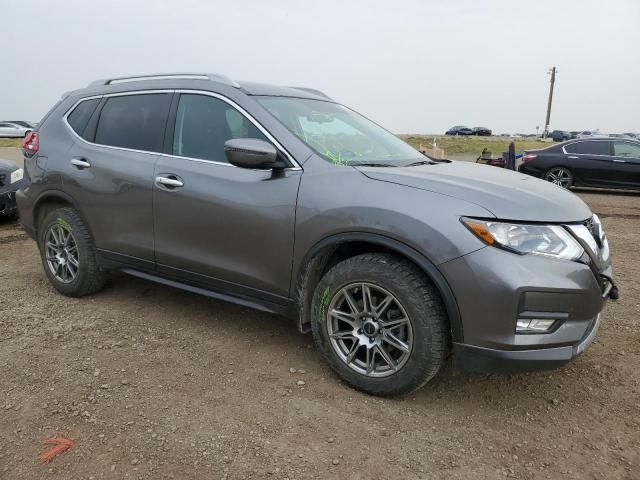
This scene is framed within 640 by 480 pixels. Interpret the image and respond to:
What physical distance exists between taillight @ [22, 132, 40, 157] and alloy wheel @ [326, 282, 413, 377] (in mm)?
3061

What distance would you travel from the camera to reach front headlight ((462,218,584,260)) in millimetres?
2500

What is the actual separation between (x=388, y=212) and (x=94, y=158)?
8.18 feet

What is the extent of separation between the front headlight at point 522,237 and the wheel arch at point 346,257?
0.29 meters

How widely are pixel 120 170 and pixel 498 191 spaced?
8.64 feet

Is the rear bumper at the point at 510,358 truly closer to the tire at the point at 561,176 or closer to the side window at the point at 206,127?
the side window at the point at 206,127

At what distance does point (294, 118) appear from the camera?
11.3ft

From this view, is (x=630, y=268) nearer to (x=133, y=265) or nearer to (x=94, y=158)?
(x=133, y=265)

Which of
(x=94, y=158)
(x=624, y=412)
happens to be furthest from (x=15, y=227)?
(x=624, y=412)

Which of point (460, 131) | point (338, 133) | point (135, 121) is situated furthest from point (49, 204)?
point (460, 131)

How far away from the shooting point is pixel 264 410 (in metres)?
2.81

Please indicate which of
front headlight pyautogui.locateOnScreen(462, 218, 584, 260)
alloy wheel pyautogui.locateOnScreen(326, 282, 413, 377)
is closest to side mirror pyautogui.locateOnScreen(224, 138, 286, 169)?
alloy wheel pyautogui.locateOnScreen(326, 282, 413, 377)

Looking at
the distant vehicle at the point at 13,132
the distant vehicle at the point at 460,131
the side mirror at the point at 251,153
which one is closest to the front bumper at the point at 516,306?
the side mirror at the point at 251,153

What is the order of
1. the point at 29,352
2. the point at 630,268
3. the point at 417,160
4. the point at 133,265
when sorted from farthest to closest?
1. the point at 630,268
2. the point at 133,265
3. the point at 417,160
4. the point at 29,352

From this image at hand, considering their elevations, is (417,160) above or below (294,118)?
below
